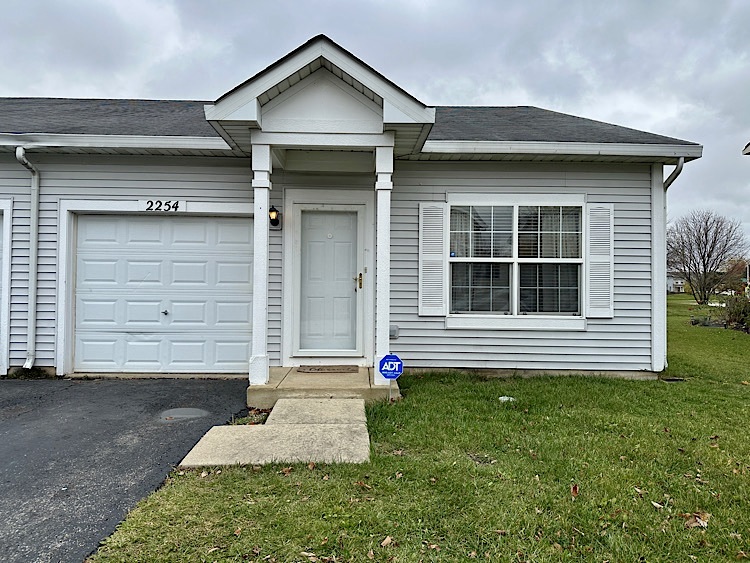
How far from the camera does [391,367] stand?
13.6 ft

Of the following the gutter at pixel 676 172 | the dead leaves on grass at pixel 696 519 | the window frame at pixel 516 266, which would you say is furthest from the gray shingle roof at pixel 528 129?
the dead leaves on grass at pixel 696 519

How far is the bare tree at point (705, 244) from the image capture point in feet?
98.6

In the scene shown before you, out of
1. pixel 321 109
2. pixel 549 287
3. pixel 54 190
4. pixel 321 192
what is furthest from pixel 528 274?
pixel 54 190

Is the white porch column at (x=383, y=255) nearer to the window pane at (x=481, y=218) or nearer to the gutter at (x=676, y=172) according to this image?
the window pane at (x=481, y=218)

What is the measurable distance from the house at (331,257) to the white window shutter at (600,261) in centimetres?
3

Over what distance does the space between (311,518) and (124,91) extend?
25.1 meters

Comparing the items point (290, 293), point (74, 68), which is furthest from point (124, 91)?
point (290, 293)

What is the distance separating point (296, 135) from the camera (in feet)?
14.0

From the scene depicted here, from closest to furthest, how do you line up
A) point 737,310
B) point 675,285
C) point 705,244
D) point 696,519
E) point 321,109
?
1. point 696,519
2. point 321,109
3. point 737,310
4. point 705,244
5. point 675,285

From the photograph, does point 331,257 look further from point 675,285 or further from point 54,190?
point 675,285

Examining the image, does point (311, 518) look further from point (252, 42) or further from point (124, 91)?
point (124, 91)

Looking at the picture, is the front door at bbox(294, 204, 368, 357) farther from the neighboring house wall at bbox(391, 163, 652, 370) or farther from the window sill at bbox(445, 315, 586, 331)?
the window sill at bbox(445, 315, 586, 331)

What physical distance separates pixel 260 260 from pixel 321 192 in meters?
1.44

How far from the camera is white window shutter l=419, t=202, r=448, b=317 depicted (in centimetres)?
535
